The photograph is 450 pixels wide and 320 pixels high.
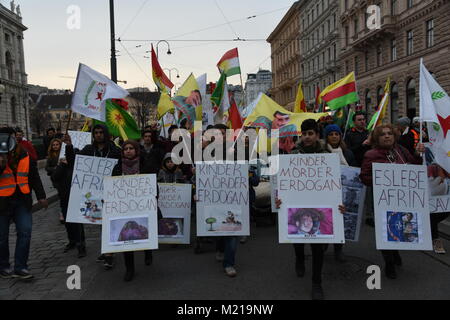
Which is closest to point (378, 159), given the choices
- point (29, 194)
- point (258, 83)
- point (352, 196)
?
point (352, 196)

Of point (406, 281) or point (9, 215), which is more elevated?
point (9, 215)

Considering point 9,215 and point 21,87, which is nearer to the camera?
point 9,215

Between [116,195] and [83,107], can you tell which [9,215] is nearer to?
[116,195]

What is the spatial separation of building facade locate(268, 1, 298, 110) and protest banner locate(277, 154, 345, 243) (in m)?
57.1

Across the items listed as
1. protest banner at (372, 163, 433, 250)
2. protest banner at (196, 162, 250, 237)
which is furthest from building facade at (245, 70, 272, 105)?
protest banner at (372, 163, 433, 250)

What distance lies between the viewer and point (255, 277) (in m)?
4.75

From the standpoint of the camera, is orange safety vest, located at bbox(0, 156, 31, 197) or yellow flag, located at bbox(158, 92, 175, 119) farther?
yellow flag, located at bbox(158, 92, 175, 119)

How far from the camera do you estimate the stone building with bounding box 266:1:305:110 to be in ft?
207

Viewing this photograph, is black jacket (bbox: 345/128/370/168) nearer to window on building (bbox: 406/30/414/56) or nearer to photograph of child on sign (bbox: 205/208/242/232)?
photograph of child on sign (bbox: 205/208/242/232)

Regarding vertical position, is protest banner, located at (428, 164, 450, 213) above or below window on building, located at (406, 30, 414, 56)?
below

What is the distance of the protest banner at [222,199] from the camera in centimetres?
511
